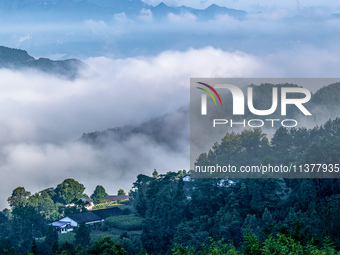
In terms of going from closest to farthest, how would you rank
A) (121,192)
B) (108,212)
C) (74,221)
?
(74,221)
(108,212)
(121,192)

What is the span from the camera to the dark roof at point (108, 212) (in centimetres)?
2709

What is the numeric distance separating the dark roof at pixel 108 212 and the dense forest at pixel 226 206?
4.13ft

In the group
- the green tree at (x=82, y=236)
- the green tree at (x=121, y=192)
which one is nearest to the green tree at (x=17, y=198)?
the green tree at (x=121, y=192)

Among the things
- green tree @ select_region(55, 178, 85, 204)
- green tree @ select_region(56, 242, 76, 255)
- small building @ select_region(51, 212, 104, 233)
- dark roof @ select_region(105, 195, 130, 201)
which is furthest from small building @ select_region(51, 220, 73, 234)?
green tree @ select_region(56, 242, 76, 255)

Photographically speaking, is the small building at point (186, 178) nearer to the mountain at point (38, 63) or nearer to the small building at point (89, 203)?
the small building at point (89, 203)

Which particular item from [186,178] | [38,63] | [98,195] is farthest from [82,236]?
[38,63]

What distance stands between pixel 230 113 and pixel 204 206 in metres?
5.64

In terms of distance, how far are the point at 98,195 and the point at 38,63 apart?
21165 millimetres

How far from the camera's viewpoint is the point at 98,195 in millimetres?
33781

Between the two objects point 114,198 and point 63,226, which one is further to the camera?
point 114,198

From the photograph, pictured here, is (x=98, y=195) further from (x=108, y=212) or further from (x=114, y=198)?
(x=108, y=212)

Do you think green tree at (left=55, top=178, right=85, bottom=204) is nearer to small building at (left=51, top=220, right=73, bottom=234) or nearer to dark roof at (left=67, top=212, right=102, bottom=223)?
dark roof at (left=67, top=212, right=102, bottom=223)

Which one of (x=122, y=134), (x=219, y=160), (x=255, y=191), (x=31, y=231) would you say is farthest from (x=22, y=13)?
(x=255, y=191)

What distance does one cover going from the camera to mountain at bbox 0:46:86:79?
50531mm
